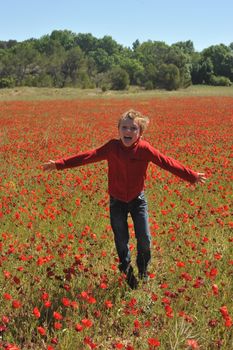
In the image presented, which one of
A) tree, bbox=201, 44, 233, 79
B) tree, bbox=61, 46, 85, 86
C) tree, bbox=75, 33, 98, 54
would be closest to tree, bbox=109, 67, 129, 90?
tree, bbox=61, 46, 85, 86

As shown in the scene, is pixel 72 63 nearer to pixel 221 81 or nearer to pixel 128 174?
pixel 221 81

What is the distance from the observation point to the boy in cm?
419

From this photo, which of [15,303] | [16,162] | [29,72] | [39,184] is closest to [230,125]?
[16,162]

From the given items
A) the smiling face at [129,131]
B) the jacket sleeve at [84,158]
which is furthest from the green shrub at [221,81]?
the smiling face at [129,131]

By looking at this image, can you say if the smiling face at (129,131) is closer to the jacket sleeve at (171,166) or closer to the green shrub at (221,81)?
the jacket sleeve at (171,166)

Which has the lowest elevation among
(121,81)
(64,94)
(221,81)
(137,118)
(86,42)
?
(64,94)

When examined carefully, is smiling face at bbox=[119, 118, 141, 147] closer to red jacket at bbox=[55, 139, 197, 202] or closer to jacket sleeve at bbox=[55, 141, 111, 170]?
red jacket at bbox=[55, 139, 197, 202]

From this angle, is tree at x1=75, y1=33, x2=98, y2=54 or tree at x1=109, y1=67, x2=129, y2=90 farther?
tree at x1=75, y1=33, x2=98, y2=54

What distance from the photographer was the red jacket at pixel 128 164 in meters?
4.19

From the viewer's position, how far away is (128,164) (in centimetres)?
420

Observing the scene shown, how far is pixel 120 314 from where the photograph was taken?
3873mm

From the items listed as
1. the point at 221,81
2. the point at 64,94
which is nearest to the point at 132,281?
the point at 64,94

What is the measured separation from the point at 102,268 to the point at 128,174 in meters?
1.26

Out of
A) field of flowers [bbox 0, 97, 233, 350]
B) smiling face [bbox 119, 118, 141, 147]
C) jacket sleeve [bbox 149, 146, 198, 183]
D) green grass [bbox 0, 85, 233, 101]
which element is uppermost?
smiling face [bbox 119, 118, 141, 147]
